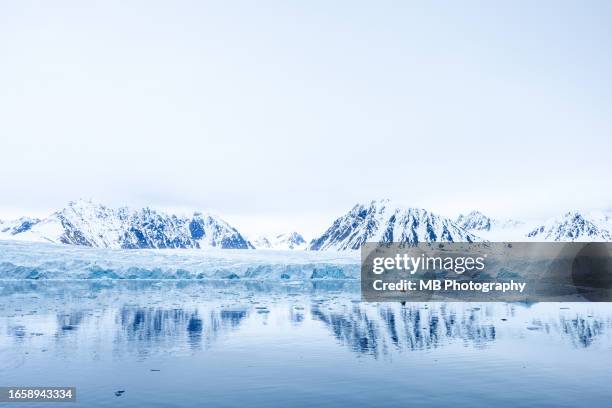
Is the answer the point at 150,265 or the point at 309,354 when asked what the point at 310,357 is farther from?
the point at 150,265

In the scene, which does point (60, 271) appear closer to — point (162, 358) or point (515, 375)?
point (162, 358)

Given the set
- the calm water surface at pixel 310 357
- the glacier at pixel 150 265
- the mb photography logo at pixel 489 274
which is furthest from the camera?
the glacier at pixel 150 265

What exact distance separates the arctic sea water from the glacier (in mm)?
32979

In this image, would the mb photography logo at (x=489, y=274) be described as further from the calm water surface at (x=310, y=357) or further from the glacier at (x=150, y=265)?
the calm water surface at (x=310, y=357)

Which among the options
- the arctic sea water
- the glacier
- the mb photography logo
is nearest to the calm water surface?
the arctic sea water

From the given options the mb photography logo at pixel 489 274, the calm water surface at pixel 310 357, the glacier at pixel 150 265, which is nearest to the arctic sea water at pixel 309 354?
the calm water surface at pixel 310 357

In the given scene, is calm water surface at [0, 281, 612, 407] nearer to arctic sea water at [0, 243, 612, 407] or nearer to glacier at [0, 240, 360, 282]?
arctic sea water at [0, 243, 612, 407]

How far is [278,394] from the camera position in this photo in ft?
41.9

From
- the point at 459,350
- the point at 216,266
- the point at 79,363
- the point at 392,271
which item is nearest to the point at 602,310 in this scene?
the point at 459,350

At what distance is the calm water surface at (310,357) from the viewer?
41.7 feet

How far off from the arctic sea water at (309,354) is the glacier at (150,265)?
32979 millimetres

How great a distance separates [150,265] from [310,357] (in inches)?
Result: 2269

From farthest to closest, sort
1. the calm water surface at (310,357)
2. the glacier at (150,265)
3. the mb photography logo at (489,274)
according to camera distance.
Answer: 1. the glacier at (150,265)
2. the mb photography logo at (489,274)
3. the calm water surface at (310,357)

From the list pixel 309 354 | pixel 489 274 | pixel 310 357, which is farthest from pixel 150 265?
pixel 310 357
